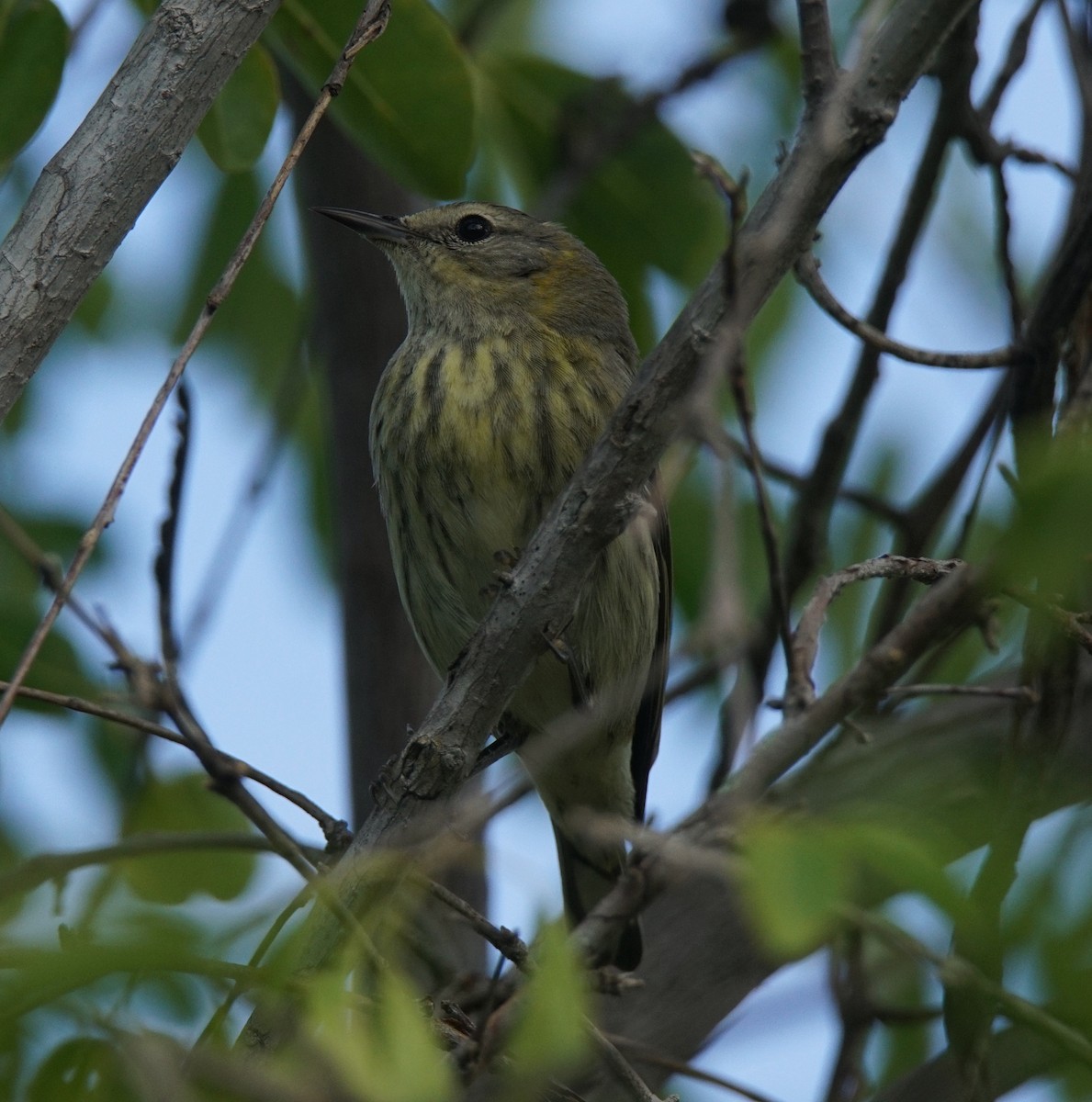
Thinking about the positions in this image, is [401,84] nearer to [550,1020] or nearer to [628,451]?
[628,451]

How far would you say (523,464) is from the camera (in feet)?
15.8

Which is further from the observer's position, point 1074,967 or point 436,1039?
point 436,1039

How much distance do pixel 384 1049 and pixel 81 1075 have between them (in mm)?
534

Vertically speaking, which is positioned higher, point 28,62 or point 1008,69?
point 1008,69

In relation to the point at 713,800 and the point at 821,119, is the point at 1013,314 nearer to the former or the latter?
the point at 821,119

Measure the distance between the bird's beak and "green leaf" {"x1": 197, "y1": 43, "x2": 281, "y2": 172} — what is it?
1434 millimetres

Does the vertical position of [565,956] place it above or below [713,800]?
below

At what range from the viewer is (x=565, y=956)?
171cm

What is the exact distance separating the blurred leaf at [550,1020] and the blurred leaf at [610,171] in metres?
3.97

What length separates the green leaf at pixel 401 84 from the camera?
13.1ft

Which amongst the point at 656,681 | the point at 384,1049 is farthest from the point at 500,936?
the point at 656,681

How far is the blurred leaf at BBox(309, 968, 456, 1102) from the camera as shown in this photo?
159cm

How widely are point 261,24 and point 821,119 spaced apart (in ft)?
3.54

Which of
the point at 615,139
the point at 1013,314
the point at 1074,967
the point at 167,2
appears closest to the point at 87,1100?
the point at 1074,967
